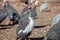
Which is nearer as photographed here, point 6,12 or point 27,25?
point 27,25

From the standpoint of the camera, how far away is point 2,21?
24.0 feet

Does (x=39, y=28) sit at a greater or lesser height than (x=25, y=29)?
lesser

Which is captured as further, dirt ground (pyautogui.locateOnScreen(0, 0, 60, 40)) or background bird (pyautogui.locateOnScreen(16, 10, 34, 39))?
dirt ground (pyautogui.locateOnScreen(0, 0, 60, 40))

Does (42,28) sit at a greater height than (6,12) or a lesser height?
lesser

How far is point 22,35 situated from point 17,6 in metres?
4.47

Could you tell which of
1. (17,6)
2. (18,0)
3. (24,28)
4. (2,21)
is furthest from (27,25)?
(18,0)

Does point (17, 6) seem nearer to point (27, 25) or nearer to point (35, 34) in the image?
point (35, 34)

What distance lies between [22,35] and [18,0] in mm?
5446

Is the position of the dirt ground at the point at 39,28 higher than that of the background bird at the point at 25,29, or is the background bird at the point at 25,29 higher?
the background bird at the point at 25,29

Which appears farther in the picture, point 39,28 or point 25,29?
point 39,28

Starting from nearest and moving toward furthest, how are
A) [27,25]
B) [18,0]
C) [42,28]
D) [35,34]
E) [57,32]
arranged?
[57,32] < [27,25] < [35,34] < [42,28] < [18,0]

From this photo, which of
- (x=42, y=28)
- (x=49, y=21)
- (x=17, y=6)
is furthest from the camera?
(x=17, y=6)

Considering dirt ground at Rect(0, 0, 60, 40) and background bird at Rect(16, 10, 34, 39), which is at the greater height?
background bird at Rect(16, 10, 34, 39)

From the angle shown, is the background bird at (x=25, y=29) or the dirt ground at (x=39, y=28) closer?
the background bird at (x=25, y=29)
